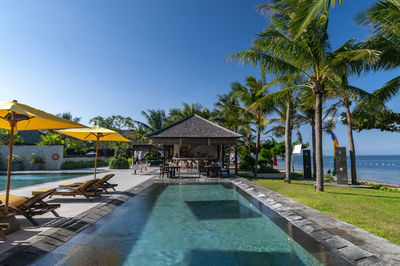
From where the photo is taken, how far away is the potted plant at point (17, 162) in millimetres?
18438

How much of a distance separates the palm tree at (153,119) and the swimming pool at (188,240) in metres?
24.6

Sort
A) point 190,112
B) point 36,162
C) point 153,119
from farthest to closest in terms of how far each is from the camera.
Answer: point 153,119 < point 190,112 < point 36,162

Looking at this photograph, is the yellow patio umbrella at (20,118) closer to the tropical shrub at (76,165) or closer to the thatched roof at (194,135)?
the thatched roof at (194,135)

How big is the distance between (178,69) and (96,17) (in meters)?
8.99

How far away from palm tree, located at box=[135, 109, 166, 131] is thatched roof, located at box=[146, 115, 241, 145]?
50.5 ft

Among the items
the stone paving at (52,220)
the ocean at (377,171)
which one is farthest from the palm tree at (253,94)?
the ocean at (377,171)

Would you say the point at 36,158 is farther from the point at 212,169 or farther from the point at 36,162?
the point at 212,169

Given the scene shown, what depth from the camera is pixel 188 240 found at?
4.09 meters

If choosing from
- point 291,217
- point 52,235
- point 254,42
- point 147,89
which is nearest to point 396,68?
point 254,42

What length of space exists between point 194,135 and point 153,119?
18098 millimetres

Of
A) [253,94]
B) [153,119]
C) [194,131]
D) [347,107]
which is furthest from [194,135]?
[153,119]

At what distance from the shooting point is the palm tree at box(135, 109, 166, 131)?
30.2 meters

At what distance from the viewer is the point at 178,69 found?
65.5ft

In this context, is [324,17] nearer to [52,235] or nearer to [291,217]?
[291,217]
